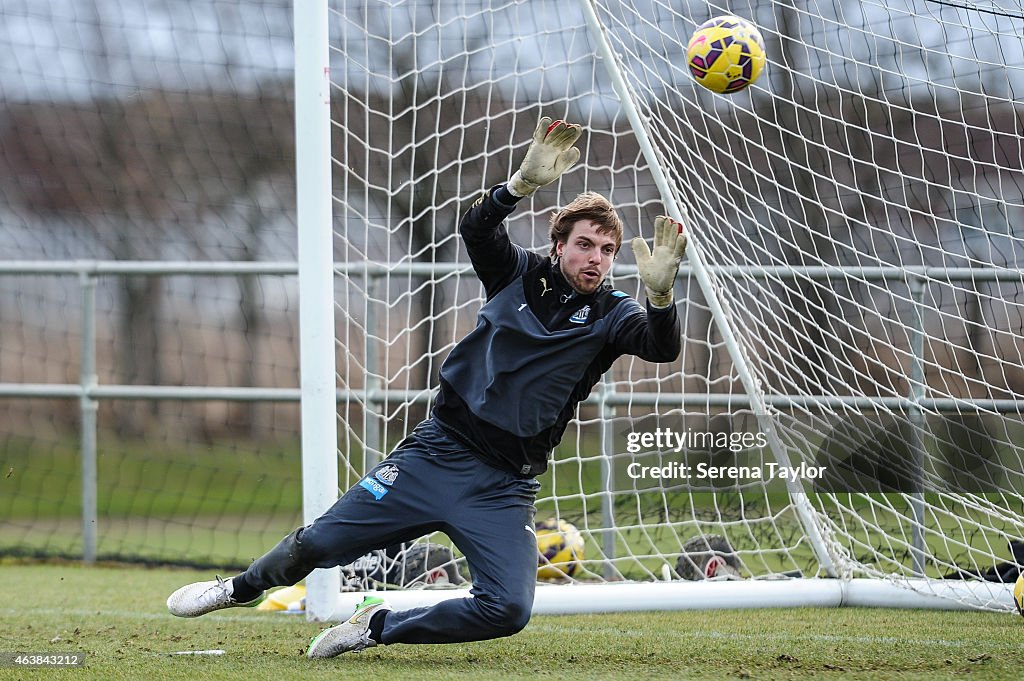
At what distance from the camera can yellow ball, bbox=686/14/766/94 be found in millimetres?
4391

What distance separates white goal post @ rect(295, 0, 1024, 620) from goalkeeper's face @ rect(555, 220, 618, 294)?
1.30 meters

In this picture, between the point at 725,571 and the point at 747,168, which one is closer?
the point at 747,168

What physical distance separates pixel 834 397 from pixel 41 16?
11441 millimetres

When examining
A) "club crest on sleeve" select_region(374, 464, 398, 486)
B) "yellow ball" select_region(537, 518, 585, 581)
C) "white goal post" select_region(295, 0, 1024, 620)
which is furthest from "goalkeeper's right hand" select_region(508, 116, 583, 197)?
"yellow ball" select_region(537, 518, 585, 581)

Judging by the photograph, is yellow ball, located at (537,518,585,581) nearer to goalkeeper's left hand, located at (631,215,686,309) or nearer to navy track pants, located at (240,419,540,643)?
navy track pants, located at (240,419,540,643)

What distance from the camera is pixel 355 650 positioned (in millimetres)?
4258

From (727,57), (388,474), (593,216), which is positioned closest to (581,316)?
(593,216)

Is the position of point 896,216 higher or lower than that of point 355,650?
higher

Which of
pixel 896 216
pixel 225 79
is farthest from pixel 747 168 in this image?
pixel 225 79

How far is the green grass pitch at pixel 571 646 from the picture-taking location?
13.0 ft

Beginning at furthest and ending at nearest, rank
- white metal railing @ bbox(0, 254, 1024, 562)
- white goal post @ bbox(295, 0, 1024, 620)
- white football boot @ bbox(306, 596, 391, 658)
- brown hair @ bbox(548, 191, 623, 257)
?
white metal railing @ bbox(0, 254, 1024, 562)
white goal post @ bbox(295, 0, 1024, 620)
white football boot @ bbox(306, 596, 391, 658)
brown hair @ bbox(548, 191, 623, 257)

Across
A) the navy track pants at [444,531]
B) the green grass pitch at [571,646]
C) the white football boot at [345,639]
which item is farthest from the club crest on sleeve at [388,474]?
the green grass pitch at [571,646]

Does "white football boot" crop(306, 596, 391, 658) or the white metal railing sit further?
the white metal railing

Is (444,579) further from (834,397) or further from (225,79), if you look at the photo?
(225,79)
